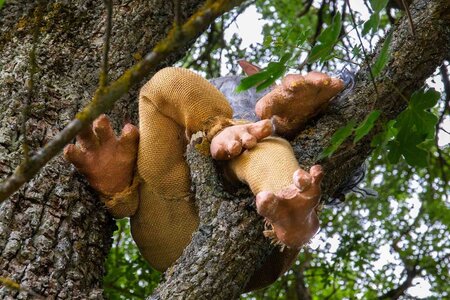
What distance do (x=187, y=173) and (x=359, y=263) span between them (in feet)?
7.80

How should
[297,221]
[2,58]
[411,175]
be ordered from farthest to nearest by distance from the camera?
[411,175] < [2,58] < [297,221]

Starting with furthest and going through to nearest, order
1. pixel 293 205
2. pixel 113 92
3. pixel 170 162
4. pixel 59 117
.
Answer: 1. pixel 59 117
2. pixel 170 162
3. pixel 293 205
4. pixel 113 92

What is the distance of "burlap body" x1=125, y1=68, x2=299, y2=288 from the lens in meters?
2.35

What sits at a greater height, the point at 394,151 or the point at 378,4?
the point at 378,4

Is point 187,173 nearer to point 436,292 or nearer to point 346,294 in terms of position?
point 436,292

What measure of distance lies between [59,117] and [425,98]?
3.69ft

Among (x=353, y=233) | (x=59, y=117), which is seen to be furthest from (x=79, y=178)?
(x=353, y=233)

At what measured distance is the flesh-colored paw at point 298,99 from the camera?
2.29 meters

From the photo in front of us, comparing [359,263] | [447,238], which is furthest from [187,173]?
[447,238]

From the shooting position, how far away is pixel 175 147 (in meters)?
2.42

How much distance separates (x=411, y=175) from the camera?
4.97 m

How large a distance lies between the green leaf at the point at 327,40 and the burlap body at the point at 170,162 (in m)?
0.42

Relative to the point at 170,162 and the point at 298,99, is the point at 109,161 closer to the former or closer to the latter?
the point at 170,162

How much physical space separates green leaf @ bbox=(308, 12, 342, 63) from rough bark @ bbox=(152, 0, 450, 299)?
27cm
